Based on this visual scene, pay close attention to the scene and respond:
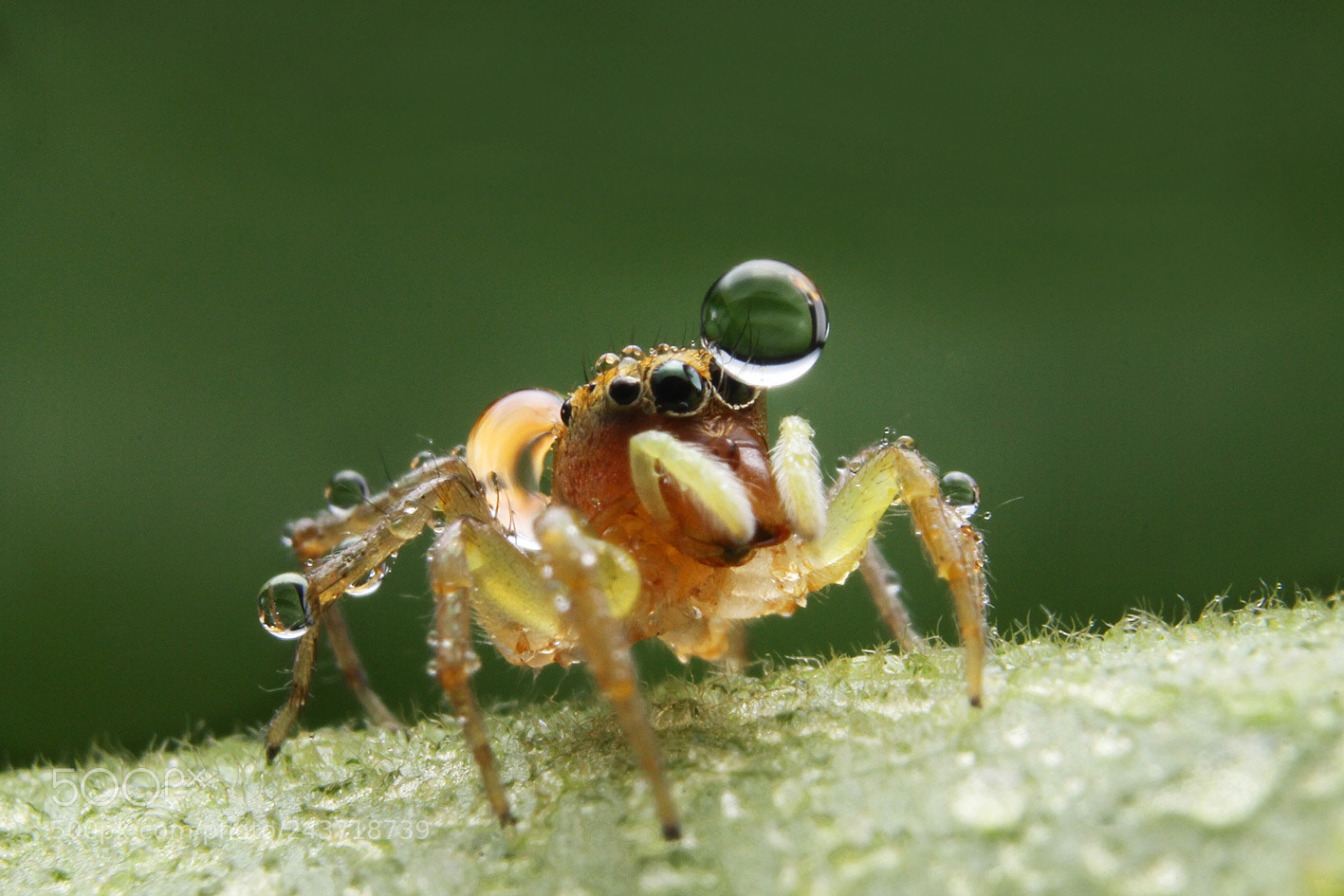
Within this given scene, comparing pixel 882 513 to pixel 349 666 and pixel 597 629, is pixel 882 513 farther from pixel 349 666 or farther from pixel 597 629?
pixel 349 666

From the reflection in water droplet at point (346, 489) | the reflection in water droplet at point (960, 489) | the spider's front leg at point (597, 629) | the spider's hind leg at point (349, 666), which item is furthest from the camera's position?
the spider's hind leg at point (349, 666)

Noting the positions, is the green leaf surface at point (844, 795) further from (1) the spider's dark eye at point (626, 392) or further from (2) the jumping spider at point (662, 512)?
(1) the spider's dark eye at point (626, 392)

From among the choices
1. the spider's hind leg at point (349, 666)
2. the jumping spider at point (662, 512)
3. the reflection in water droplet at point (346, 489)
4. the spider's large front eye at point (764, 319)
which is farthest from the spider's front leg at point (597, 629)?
the spider's hind leg at point (349, 666)

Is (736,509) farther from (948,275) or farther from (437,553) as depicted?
(948,275)

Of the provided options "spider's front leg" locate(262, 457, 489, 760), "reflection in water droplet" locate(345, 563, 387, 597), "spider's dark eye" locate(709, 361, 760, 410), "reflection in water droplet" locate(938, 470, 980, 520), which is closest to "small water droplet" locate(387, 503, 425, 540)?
"spider's front leg" locate(262, 457, 489, 760)

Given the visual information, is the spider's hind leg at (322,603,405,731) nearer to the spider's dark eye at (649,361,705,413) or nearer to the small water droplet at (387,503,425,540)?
the small water droplet at (387,503,425,540)

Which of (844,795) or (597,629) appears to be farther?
(597,629)

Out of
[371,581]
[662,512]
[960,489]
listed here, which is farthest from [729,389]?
[371,581]
